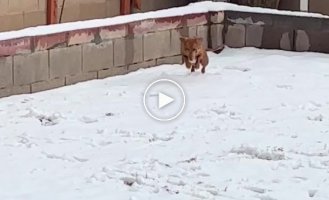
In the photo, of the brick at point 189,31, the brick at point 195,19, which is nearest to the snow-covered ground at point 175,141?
the brick at point 189,31

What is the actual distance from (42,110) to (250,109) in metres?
1.68

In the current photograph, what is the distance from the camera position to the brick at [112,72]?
802 centimetres

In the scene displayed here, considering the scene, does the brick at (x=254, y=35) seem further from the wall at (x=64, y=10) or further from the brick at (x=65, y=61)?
the brick at (x=65, y=61)

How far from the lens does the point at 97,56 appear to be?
26.0ft

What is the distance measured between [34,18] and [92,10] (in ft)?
3.54

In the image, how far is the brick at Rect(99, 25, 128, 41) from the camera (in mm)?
7918

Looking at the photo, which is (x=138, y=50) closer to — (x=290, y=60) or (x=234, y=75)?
(x=234, y=75)

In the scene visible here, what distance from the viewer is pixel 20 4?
938 centimetres

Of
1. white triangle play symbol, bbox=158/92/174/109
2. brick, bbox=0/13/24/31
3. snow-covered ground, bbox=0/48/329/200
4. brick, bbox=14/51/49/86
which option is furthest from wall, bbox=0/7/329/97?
brick, bbox=0/13/24/31

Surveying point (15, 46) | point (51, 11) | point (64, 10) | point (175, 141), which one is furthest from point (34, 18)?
point (175, 141)

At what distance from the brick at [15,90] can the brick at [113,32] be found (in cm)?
110

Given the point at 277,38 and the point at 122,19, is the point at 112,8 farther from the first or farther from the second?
the point at 122,19

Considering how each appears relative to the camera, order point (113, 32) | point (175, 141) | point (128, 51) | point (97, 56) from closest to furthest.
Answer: point (175, 141), point (97, 56), point (113, 32), point (128, 51)

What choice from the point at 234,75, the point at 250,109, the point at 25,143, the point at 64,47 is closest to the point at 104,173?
the point at 25,143
